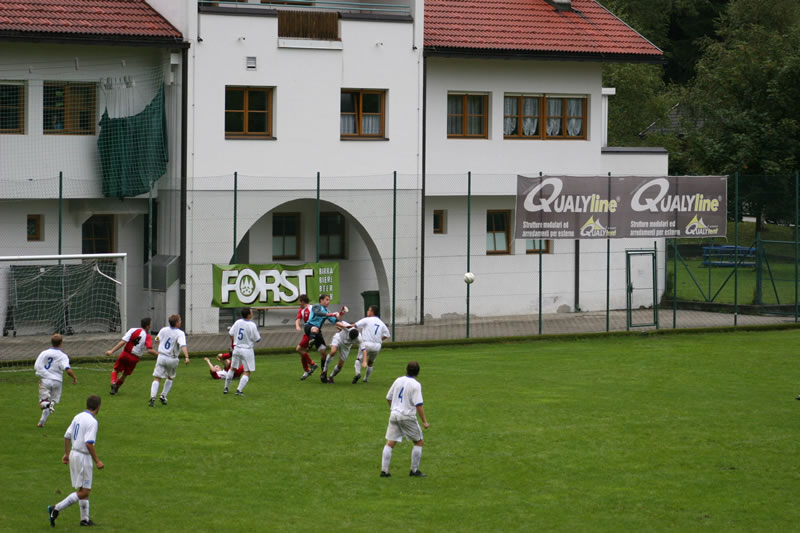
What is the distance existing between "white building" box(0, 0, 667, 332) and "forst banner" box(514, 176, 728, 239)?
3.18 m

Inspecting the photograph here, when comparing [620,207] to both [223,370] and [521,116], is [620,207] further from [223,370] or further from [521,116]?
[223,370]

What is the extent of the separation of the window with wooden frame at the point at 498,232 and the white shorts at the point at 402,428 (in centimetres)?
1988

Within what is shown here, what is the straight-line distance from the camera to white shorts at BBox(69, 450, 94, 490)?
47.3ft

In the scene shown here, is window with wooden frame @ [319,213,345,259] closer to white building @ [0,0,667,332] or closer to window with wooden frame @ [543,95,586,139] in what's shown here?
white building @ [0,0,667,332]

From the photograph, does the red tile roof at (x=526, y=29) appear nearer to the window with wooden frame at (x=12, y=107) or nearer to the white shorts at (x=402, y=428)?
the window with wooden frame at (x=12, y=107)

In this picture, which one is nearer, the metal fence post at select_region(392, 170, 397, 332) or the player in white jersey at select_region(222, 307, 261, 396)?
the player in white jersey at select_region(222, 307, 261, 396)

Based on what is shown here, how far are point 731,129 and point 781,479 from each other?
26309mm

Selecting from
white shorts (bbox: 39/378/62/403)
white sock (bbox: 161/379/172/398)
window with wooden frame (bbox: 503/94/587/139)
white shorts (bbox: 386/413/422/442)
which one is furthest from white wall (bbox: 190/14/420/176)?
white shorts (bbox: 386/413/422/442)

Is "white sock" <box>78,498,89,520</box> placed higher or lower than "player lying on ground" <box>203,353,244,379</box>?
lower

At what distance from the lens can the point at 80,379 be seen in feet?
81.8

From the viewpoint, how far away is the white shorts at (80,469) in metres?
14.4

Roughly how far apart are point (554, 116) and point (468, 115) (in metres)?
2.82

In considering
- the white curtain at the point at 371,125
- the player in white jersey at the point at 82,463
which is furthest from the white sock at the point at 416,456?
the white curtain at the point at 371,125

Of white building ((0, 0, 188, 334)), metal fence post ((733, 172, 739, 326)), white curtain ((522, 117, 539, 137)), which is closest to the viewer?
white building ((0, 0, 188, 334))
